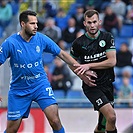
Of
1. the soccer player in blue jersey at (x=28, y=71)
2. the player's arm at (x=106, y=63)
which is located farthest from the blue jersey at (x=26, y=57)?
the player's arm at (x=106, y=63)

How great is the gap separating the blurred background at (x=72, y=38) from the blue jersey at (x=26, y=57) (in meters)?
3.45

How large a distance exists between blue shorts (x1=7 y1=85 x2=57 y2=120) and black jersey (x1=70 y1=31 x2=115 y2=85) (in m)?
0.89

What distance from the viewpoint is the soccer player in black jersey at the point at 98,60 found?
8.01 m

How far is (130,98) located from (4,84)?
9.03ft

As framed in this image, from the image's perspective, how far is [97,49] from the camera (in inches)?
322

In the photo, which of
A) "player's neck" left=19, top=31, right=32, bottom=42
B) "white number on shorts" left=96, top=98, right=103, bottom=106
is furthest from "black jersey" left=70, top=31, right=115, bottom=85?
"player's neck" left=19, top=31, right=32, bottom=42

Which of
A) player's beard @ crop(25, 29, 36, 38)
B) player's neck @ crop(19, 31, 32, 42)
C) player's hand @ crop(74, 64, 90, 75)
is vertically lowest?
player's hand @ crop(74, 64, 90, 75)

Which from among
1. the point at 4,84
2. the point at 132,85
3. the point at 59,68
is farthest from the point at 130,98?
the point at 4,84

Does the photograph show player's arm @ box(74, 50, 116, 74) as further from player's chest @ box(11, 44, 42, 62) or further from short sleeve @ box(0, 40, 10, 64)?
short sleeve @ box(0, 40, 10, 64)

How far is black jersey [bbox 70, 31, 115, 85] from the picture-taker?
8.17 meters

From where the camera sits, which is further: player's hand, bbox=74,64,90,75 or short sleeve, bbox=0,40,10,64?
player's hand, bbox=74,64,90,75

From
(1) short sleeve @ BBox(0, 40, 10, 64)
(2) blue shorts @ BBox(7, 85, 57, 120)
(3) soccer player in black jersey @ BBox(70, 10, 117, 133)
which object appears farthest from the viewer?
(3) soccer player in black jersey @ BBox(70, 10, 117, 133)

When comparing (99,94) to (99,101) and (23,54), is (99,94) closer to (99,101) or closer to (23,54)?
(99,101)

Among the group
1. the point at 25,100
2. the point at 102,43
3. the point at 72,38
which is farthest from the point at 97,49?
the point at 72,38
